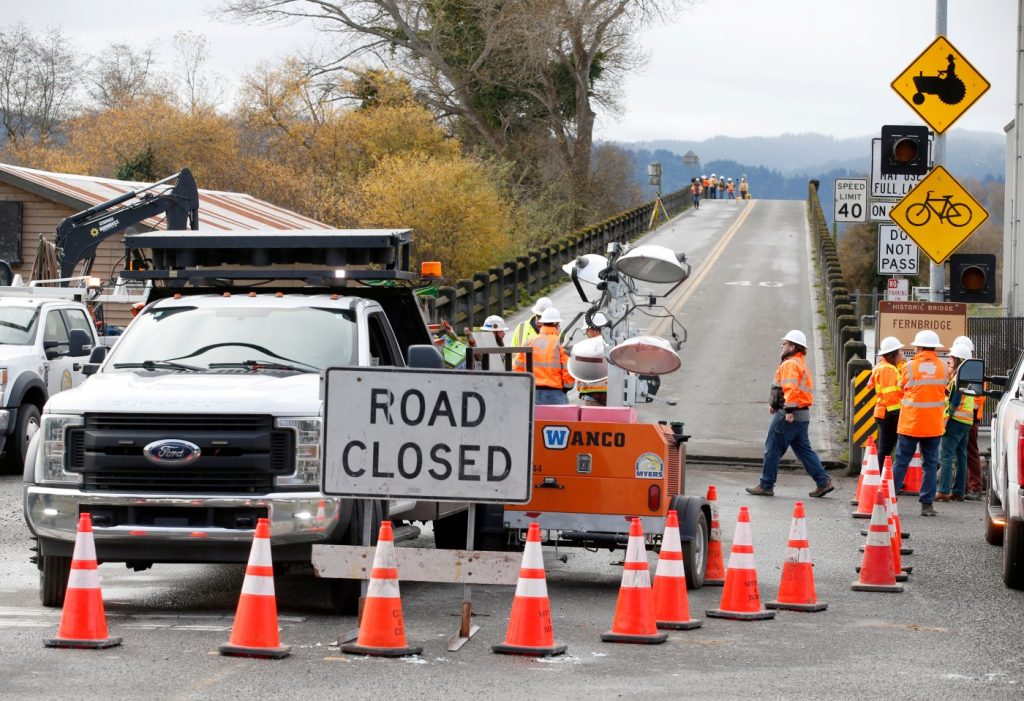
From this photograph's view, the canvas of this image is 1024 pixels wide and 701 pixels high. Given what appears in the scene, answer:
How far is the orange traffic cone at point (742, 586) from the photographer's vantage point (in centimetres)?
1025

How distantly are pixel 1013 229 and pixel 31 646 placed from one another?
28041 mm

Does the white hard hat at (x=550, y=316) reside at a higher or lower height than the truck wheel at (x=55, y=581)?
higher

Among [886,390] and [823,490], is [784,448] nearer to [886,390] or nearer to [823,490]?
[823,490]

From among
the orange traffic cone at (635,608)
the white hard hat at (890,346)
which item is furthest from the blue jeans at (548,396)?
the orange traffic cone at (635,608)

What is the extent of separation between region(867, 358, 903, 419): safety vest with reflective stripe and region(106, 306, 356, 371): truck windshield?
382 inches

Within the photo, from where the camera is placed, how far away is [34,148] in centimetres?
6719

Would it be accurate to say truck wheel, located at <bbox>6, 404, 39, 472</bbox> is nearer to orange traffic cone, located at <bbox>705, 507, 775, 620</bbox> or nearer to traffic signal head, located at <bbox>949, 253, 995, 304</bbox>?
traffic signal head, located at <bbox>949, 253, 995, 304</bbox>

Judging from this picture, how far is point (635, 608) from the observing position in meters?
9.25

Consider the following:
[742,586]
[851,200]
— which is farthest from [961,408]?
[851,200]

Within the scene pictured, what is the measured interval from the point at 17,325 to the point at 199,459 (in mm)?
10900

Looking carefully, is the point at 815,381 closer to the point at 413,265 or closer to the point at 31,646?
the point at 413,265

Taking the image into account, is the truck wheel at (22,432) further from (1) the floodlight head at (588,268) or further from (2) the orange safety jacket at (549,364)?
(1) the floodlight head at (588,268)

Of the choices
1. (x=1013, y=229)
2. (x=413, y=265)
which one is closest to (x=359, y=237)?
(x=1013, y=229)

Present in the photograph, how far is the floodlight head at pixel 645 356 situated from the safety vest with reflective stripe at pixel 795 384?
5.53 m
